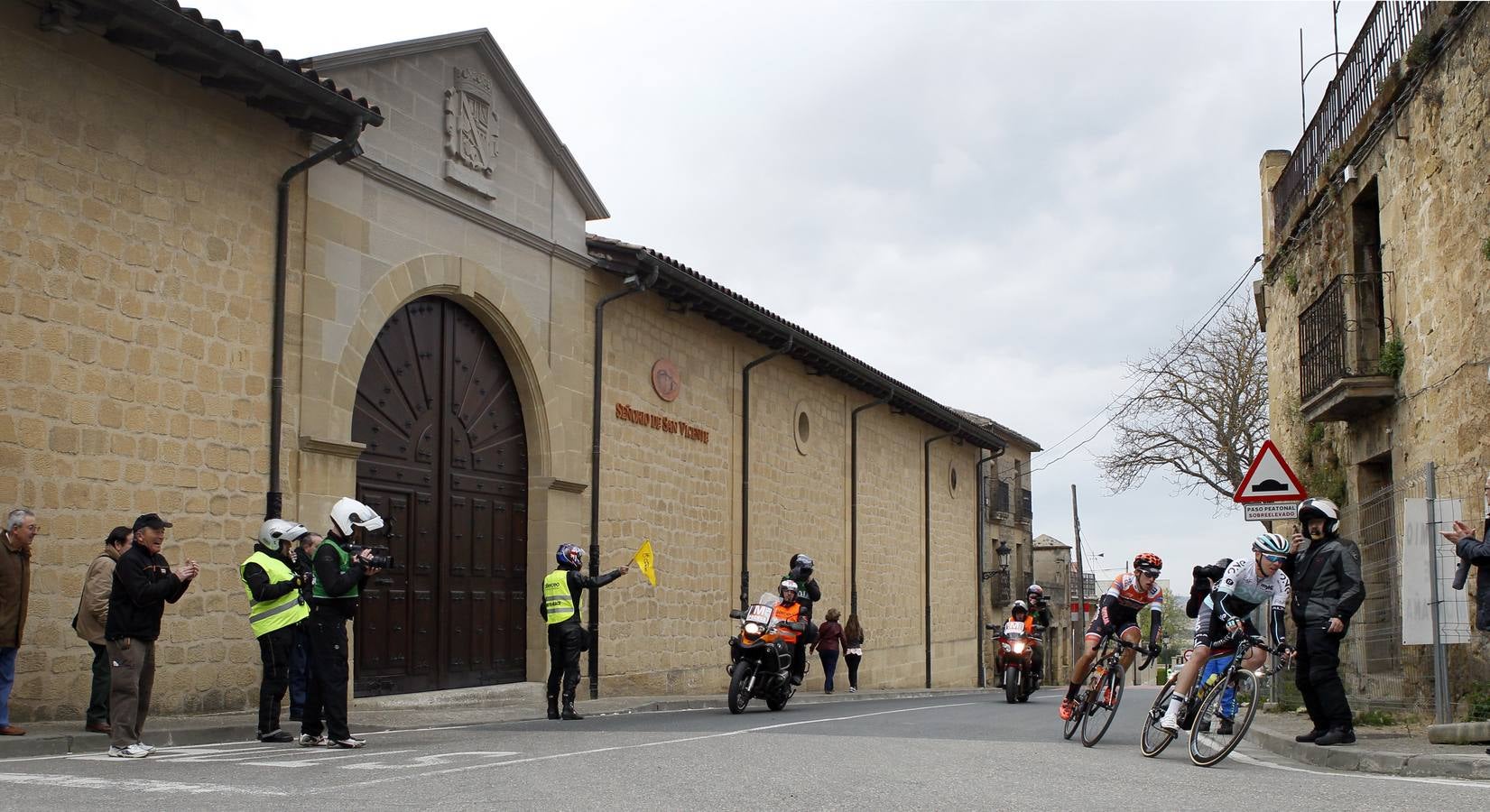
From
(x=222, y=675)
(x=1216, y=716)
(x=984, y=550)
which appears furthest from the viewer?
(x=984, y=550)

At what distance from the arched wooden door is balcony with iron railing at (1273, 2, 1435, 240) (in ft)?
32.8

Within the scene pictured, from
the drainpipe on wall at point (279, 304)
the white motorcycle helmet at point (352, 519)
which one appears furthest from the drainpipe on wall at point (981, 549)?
the white motorcycle helmet at point (352, 519)

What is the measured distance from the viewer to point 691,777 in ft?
24.6

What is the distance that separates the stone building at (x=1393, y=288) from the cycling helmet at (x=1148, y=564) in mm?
1772

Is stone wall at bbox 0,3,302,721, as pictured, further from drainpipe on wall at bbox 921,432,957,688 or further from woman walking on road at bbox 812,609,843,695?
drainpipe on wall at bbox 921,432,957,688

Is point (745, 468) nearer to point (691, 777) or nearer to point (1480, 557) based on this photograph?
point (1480, 557)

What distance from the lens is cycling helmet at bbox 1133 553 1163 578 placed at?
11.0 metres

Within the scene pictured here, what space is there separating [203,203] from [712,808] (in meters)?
8.39

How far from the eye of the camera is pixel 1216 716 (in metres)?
9.00


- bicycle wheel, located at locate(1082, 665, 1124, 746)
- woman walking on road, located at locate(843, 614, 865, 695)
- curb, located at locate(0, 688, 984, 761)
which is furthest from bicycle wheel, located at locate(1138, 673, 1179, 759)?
woman walking on road, located at locate(843, 614, 865, 695)

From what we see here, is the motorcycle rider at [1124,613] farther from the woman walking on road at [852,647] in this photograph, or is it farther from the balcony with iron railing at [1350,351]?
the woman walking on road at [852,647]

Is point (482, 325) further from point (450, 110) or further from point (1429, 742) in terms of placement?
point (1429, 742)

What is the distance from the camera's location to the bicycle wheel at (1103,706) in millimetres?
10398

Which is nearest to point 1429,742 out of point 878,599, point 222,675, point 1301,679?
point 1301,679
